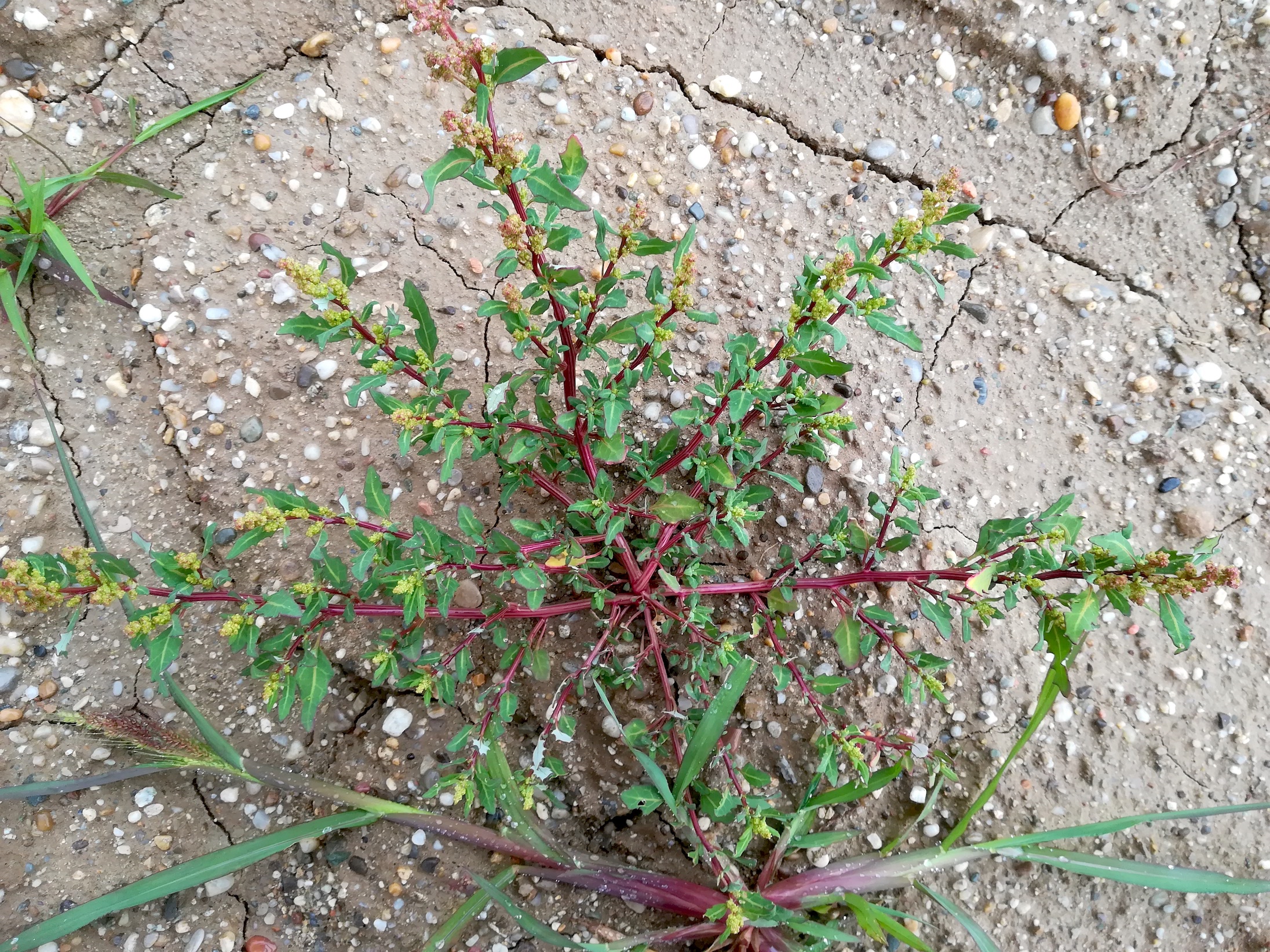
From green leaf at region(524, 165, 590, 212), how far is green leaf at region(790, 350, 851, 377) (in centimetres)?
64

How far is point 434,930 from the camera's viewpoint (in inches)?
106

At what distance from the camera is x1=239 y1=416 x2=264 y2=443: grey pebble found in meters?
2.81

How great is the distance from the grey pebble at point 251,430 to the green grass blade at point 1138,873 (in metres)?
2.85

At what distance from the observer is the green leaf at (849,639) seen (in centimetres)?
238

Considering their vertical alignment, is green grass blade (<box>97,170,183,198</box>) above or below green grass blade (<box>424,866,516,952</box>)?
above

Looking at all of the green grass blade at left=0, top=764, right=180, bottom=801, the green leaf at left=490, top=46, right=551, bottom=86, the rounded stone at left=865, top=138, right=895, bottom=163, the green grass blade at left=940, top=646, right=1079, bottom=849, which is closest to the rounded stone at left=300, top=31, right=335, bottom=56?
the green leaf at left=490, top=46, right=551, bottom=86

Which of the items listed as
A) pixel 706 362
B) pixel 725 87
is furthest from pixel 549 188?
pixel 725 87

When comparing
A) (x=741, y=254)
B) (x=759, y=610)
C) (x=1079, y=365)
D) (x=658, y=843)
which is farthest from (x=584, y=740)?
(x=1079, y=365)

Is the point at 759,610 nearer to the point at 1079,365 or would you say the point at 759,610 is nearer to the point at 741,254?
the point at 741,254

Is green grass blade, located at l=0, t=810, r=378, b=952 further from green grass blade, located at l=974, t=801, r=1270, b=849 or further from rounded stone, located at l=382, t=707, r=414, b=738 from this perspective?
green grass blade, located at l=974, t=801, r=1270, b=849

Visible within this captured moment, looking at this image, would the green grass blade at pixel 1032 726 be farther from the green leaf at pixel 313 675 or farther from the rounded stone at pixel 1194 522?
the green leaf at pixel 313 675

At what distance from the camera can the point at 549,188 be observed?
173 cm

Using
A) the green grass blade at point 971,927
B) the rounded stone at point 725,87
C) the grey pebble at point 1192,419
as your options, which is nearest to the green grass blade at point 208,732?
the green grass blade at point 971,927

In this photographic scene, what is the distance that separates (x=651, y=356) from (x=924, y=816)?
1886 mm
